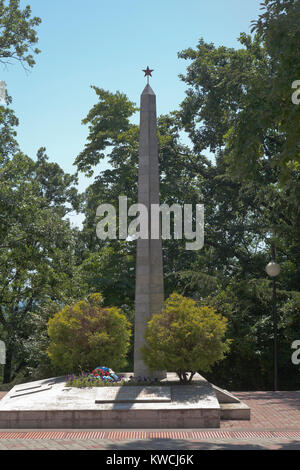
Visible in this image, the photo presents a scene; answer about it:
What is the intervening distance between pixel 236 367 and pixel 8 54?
18552 mm

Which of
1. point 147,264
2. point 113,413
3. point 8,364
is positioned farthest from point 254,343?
point 8,364

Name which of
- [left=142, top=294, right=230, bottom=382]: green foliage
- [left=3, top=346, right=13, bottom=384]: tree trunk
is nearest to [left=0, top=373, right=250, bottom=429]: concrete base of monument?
[left=142, top=294, right=230, bottom=382]: green foliage

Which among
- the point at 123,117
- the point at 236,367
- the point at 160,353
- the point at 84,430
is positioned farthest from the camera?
the point at 123,117

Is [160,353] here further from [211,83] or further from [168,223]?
[211,83]

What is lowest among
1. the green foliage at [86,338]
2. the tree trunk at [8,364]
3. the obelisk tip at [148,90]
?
the tree trunk at [8,364]

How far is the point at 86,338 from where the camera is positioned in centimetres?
1844

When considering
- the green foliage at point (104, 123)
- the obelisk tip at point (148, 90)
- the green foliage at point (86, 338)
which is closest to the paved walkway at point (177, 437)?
the green foliage at point (86, 338)

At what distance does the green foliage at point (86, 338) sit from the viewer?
18266mm

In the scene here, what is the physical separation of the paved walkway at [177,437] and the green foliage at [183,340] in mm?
2257

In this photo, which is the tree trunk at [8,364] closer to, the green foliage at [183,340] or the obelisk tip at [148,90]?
the green foliage at [183,340]

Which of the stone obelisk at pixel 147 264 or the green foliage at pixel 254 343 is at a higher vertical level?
the stone obelisk at pixel 147 264

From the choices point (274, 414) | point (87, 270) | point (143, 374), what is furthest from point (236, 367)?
point (87, 270)

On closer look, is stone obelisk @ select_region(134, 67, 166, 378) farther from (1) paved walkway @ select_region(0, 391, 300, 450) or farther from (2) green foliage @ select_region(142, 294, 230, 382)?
(1) paved walkway @ select_region(0, 391, 300, 450)

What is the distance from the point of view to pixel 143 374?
1817cm
